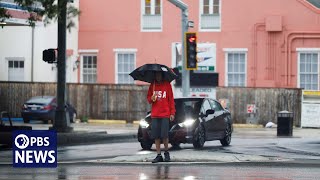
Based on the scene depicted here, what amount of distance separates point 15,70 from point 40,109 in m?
7.08

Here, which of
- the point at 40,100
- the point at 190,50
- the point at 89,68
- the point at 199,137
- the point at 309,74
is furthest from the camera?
the point at 89,68

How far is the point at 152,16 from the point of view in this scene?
178ft

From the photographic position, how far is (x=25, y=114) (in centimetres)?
4909

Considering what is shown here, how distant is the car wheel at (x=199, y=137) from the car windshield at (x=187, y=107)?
0.42 meters

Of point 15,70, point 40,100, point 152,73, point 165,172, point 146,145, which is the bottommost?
point 146,145

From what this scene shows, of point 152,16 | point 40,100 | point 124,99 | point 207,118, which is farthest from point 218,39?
point 207,118

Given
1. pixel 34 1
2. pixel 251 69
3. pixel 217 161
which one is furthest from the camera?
pixel 251 69

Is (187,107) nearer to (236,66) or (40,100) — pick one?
(40,100)

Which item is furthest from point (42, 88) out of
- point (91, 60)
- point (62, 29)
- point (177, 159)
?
point (177, 159)

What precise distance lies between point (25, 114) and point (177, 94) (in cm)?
801

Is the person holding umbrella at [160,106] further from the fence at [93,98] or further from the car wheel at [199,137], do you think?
the fence at [93,98]

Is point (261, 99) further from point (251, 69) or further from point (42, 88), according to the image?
point (42, 88)

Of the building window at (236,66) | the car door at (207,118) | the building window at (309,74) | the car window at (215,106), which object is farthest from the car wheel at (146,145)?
the building window at (236,66)

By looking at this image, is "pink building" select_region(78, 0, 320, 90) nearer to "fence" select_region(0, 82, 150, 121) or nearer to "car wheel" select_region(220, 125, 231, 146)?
"fence" select_region(0, 82, 150, 121)
